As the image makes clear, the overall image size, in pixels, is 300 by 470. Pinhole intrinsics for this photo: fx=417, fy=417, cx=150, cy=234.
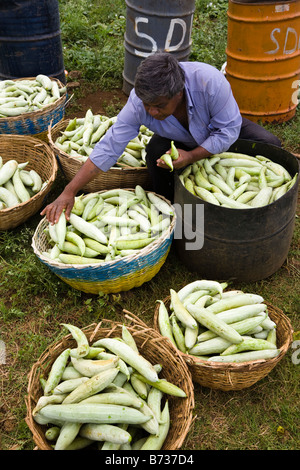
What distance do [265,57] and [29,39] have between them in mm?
2309

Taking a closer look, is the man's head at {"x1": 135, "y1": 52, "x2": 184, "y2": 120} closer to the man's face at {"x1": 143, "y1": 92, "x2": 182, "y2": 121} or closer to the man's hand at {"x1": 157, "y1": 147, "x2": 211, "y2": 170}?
the man's face at {"x1": 143, "y1": 92, "x2": 182, "y2": 121}

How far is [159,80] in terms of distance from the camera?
2.12 meters

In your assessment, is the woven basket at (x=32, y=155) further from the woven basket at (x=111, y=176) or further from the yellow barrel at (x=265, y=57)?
the yellow barrel at (x=265, y=57)

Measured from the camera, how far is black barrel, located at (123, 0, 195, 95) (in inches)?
167

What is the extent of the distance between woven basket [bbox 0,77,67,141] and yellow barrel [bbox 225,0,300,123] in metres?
1.82

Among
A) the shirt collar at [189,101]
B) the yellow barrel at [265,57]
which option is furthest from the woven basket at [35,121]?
the yellow barrel at [265,57]

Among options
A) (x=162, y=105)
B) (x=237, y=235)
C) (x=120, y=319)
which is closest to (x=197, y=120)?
(x=162, y=105)

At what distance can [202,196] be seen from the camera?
258 centimetres

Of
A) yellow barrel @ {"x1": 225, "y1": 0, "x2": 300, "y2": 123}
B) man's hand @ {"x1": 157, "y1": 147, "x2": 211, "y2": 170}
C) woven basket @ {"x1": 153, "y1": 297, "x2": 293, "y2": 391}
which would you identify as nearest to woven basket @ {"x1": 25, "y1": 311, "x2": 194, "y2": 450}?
woven basket @ {"x1": 153, "y1": 297, "x2": 293, "y2": 391}

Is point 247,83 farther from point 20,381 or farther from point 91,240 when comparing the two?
point 20,381

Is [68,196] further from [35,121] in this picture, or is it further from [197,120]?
[35,121]

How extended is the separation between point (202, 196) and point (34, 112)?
6.06ft
